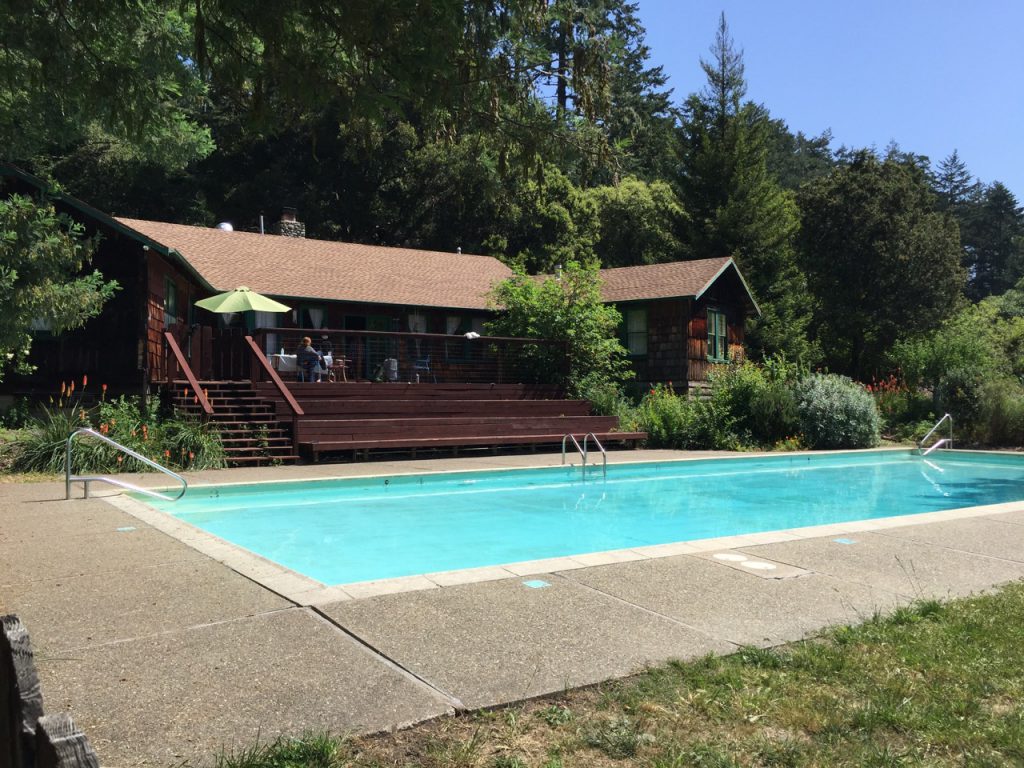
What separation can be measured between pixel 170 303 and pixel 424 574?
17.8 meters

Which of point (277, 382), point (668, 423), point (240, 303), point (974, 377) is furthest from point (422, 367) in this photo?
point (974, 377)

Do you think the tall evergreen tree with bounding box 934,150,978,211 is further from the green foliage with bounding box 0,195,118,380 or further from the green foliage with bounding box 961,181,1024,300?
the green foliage with bounding box 0,195,118,380

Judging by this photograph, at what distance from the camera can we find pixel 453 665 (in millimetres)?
3979

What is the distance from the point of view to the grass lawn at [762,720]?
10.0 ft

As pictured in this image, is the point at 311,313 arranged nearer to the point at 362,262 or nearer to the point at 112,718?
the point at 362,262

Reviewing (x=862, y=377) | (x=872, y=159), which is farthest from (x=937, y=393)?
(x=872, y=159)

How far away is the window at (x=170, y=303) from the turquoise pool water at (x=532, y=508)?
33.2 feet

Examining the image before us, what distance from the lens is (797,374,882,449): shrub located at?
69.9ft

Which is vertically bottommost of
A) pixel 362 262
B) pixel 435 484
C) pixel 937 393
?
pixel 435 484

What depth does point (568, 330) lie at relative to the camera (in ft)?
75.2

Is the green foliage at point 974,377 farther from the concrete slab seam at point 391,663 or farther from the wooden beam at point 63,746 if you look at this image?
the wooden beam at point 63,746

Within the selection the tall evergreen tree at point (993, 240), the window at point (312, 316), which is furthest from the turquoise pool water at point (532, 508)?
the tall evergreen tree at point (993, 240)

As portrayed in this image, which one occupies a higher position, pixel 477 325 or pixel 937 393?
pixel 477 325

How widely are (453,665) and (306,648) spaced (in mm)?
815
